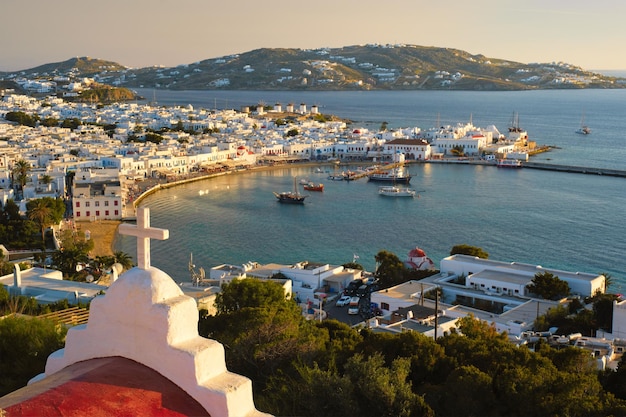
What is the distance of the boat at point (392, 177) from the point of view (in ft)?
82.1

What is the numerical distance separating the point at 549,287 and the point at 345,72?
9316cm

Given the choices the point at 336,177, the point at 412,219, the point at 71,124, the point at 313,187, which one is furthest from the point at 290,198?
the point at 71,124

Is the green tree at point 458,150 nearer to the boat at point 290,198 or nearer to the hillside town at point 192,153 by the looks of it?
the hillside town at point 192,153

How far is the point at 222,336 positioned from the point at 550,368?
2.08 metres

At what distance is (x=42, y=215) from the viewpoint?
48.5ft

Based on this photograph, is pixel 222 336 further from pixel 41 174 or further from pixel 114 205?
pixel 41 174

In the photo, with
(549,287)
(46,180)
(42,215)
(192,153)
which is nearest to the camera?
(549,287)

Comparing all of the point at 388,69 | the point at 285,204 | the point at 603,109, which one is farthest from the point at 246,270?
the point at 388,69

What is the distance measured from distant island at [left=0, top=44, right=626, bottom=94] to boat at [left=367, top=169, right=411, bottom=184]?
6887 cm

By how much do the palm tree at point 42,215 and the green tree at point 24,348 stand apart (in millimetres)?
11154

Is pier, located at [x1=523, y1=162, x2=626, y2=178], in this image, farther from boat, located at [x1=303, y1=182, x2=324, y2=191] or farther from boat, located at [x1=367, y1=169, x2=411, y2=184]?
boat, located at [x1=303, y1=182, x2=324, y2=191]

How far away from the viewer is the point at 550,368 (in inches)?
174

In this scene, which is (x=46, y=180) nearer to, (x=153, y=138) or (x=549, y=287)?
(x=153, y=138)

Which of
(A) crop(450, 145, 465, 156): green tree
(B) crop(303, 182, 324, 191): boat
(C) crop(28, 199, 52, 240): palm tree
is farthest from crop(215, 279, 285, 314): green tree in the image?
(A) crop(450, 145, 465, 156): green tree
